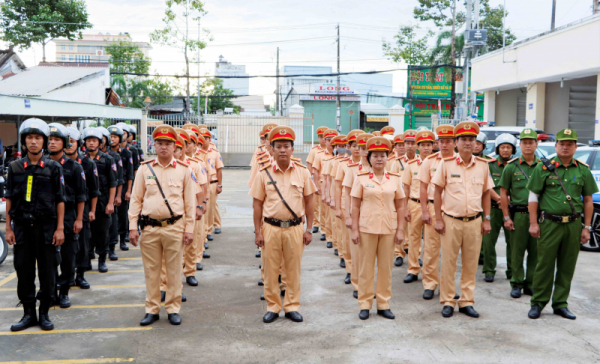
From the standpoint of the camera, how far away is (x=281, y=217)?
559 centimetres

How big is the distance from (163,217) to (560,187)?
4278mm

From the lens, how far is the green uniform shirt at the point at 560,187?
5.78m

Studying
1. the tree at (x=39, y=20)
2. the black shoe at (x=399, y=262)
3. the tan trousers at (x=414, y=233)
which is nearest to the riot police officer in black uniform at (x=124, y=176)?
the black shoe at (x=399, y=262)

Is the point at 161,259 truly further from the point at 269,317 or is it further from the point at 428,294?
the point at 428,294

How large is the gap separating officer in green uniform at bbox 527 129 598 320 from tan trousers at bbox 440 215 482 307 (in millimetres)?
675

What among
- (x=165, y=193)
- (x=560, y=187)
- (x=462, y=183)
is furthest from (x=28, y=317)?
(x=560, y=187)

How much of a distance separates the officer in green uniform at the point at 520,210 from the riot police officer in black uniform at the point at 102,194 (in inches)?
218

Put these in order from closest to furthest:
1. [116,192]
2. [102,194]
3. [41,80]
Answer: [102,194], [116,192], [41,80]

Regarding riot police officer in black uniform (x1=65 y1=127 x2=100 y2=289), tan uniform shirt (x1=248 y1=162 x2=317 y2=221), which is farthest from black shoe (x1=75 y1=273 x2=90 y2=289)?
tan uniform shirt (x1=248 y1=162 x2=317 y2=221)

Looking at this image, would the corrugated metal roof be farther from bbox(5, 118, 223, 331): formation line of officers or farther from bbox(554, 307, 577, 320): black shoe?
bbox(554, 307, 577, 320): black shoe

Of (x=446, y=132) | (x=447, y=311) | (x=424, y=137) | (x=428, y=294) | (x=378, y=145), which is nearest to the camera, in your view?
(x=378, y=145)

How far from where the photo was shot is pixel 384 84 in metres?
79.4

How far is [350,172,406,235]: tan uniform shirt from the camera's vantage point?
574cm

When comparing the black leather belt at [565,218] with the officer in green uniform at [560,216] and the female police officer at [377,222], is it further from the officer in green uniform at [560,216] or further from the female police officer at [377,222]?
the female police officer at [377,222]
